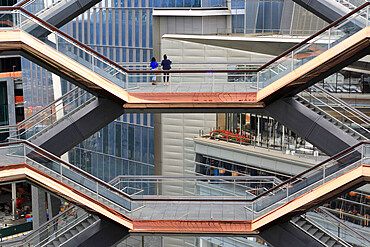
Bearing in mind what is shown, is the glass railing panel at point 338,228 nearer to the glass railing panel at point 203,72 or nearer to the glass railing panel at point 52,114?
the glass railing panel at point 203,72

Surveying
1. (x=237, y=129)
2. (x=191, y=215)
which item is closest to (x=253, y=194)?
(x=191, y=215)

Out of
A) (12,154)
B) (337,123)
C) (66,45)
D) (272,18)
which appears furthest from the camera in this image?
(272,18)

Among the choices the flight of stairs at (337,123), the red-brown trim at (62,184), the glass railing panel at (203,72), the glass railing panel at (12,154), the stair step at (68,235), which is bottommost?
the stair step at (68,235)

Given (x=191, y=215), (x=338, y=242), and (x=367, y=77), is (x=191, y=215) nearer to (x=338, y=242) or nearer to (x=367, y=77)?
(x=338, y=242)

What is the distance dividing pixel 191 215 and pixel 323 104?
17.5ft

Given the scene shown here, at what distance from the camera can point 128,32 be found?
140 feet

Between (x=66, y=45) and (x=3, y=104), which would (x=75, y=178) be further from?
(x=3, y=104)

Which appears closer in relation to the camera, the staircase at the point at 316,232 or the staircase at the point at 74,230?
the staircase at the point at 316,232

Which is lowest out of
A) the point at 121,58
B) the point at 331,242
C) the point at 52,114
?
the point at 331,242

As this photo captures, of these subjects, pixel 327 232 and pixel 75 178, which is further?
pixel 327 232

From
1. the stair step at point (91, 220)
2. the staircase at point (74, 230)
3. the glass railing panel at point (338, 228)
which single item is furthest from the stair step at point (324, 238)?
the stair step at point (91, 220)

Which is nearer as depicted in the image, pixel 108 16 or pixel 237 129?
pixel 237 129

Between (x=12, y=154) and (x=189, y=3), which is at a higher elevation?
(x=189, y=3)

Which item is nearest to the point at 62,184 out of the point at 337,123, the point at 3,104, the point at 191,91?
the point at 191,91
